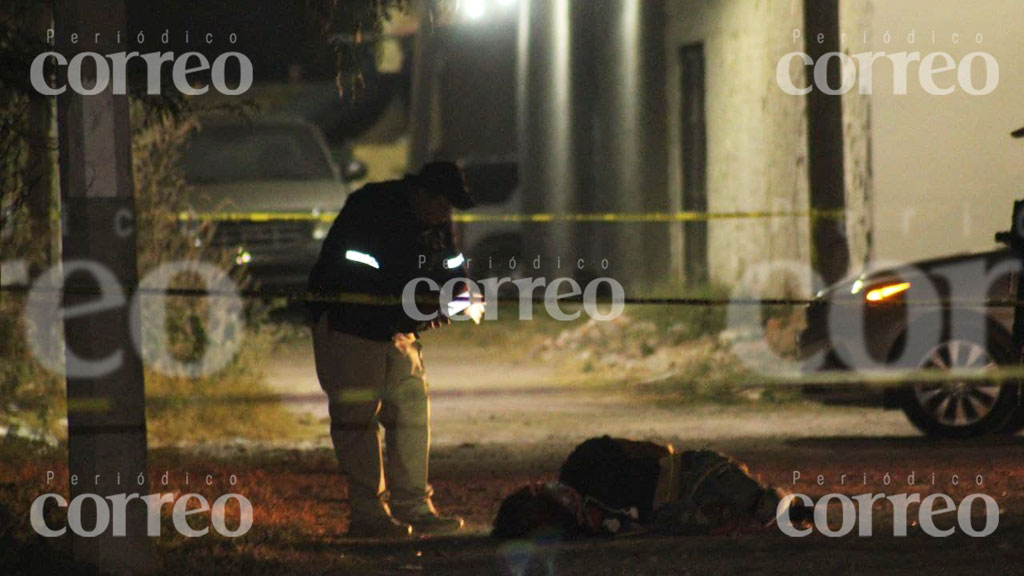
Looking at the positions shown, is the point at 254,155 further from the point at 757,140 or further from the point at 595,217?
the point at 757,140

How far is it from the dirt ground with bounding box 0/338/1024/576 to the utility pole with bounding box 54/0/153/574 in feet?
1.43

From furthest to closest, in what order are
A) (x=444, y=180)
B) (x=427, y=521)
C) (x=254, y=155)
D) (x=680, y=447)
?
(x=254, y=155) < (x=680, y=447) < (x=427, y=521) < (x=444, y=180)

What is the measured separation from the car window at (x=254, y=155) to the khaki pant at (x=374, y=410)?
9.68 m

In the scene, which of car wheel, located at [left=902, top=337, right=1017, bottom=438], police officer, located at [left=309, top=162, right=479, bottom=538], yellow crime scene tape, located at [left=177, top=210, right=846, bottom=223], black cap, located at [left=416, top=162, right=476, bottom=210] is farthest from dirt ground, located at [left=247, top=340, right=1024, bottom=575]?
black cap, located at [left=416, top=162, right=476, bottom=210]

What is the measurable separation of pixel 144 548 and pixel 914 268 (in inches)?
213

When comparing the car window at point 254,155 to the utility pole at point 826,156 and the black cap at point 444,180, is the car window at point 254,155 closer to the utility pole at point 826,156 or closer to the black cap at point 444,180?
the utility pole at point 826,156

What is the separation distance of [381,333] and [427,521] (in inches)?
32.7

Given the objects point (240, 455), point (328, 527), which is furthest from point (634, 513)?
point (240, 455)

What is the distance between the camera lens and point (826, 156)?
41.9 ft

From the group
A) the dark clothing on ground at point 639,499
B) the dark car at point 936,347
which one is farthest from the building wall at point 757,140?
the dark clothing on ground at point 639,499

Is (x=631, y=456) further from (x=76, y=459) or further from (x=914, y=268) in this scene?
(x=914, y=268)

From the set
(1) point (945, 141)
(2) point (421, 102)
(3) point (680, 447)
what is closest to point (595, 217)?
(1) point (945, 141)

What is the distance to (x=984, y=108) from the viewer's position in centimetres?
1298

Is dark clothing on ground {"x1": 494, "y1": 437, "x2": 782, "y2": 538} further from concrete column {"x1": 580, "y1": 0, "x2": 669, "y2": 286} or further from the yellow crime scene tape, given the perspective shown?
concrete column {"x1": 580, "y1": 0, "x2": 669, "y2": 286}
